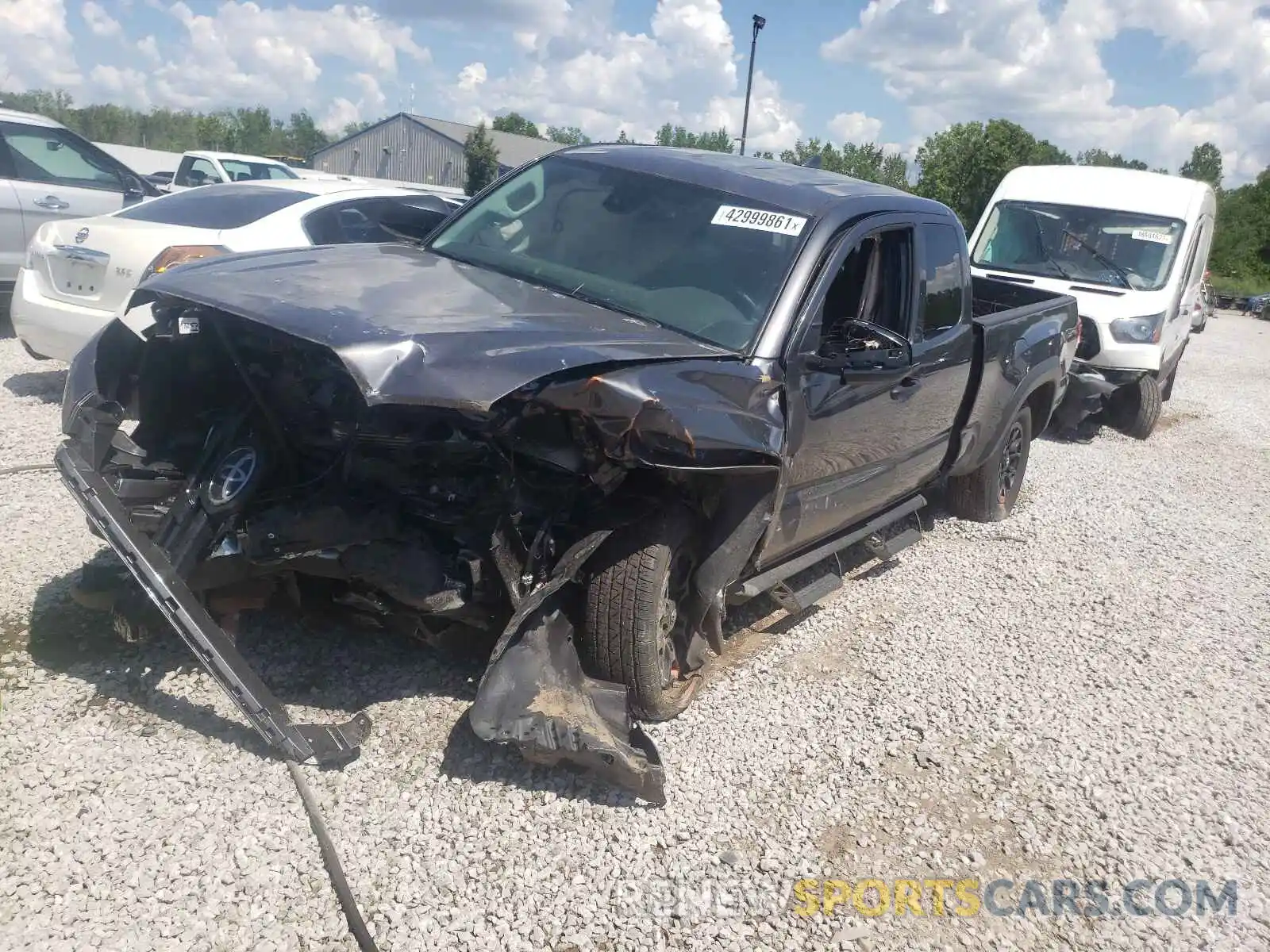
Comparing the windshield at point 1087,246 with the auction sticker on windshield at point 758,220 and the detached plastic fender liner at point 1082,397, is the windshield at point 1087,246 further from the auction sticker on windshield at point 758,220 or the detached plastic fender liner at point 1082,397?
the auction sticker on windshield at point 758,220

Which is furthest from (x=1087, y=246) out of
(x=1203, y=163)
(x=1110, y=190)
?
(x=1203, y=163)

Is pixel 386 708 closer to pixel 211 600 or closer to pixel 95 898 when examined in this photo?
pixel 211 600

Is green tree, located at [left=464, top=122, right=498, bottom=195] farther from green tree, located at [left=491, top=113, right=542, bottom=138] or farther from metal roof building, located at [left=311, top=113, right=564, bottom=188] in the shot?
green tree, located at [left=491, top=113, right=542, bottom=138]

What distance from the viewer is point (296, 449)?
12.1 ft

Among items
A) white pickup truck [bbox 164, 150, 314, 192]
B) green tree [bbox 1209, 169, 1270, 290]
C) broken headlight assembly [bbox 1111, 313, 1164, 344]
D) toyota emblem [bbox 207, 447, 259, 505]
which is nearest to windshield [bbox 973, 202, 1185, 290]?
broken headlight assembly [bbox 1111, 313, 1164, 344]

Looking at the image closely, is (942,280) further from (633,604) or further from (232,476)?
(232,476)

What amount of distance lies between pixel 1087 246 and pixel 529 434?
9.21 metres

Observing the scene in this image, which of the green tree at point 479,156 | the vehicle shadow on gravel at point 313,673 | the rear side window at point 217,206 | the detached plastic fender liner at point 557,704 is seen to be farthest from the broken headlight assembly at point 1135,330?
the green tree at point 479,156

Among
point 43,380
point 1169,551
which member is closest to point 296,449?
point 43,380

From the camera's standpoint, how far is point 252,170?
16188mm

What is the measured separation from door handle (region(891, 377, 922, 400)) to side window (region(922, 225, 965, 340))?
0.24 metres

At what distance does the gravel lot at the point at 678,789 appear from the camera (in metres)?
2.82

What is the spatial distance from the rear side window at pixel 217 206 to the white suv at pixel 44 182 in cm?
243

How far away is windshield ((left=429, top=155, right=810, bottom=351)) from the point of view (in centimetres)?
392
